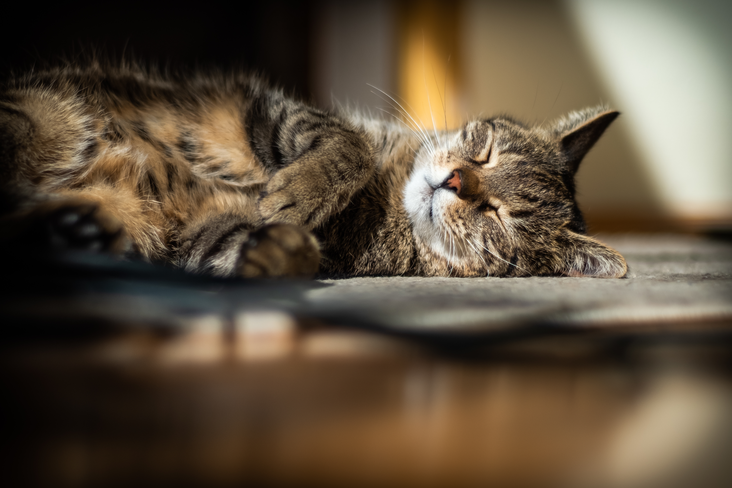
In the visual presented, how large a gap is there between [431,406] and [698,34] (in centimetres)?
319

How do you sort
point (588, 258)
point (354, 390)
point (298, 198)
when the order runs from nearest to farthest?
point (354, 390)
point (298, 198)
point (588, 258)

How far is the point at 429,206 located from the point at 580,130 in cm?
52

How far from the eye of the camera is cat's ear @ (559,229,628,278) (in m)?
1.05

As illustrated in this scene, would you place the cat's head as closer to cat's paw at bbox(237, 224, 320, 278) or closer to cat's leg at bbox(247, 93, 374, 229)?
cat's leg at bbox(247, 93, 374, 229)

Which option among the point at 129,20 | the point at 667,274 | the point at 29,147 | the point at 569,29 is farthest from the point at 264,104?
the point at 569,29

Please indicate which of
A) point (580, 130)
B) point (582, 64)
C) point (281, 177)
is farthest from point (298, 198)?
point (582, 64)

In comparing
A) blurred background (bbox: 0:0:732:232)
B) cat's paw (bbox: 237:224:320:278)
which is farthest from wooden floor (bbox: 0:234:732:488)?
blurred background (bbox: 0:0:732:232)

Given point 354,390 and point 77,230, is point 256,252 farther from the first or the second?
point 354,390

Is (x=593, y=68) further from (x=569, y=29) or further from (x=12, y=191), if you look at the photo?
(x=12, y=191)

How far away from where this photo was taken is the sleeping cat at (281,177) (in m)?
0.94

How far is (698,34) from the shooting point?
270 cm

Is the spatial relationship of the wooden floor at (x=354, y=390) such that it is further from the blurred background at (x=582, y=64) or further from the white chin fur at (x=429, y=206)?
the blurred background at (x=582, y=64)

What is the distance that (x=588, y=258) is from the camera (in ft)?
3.58

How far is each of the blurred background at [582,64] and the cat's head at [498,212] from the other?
1644 millimetres
